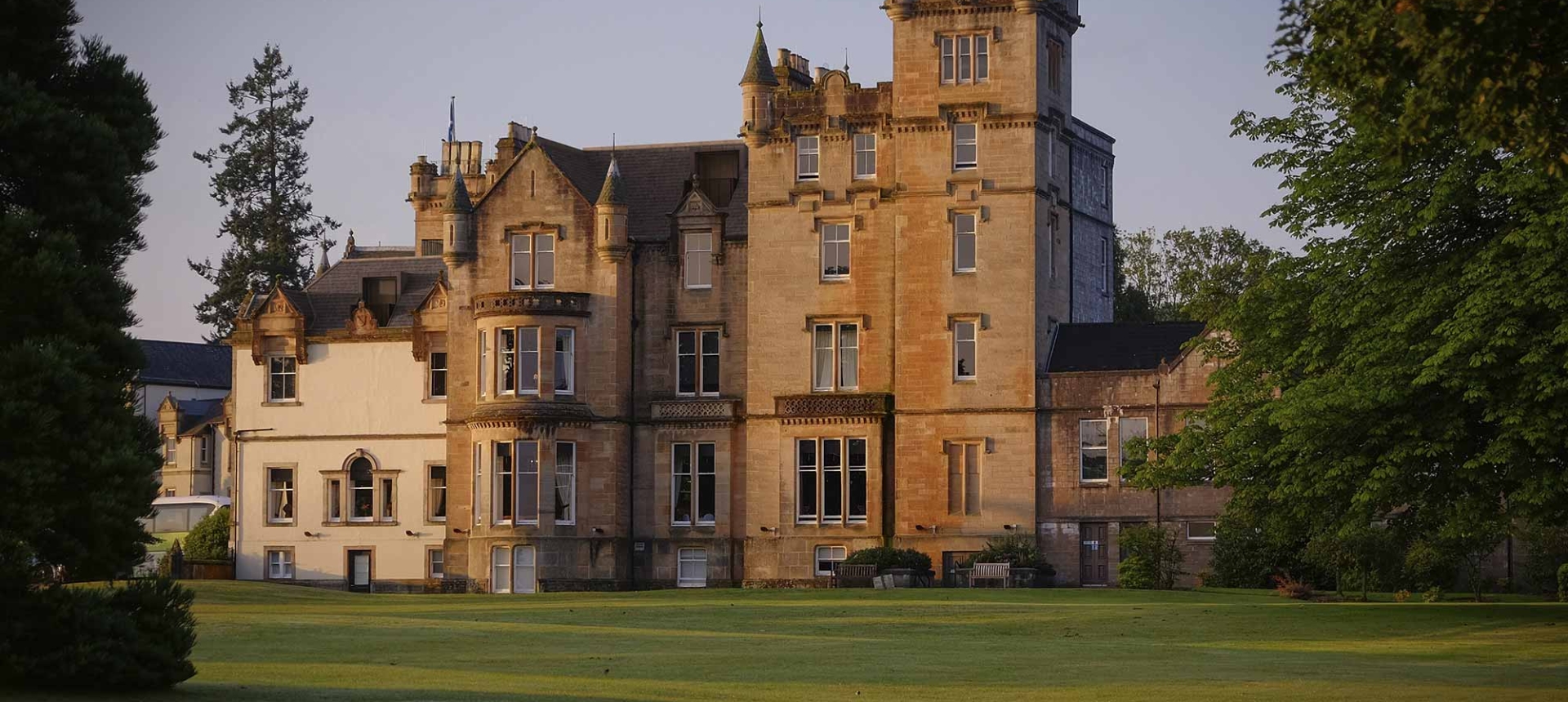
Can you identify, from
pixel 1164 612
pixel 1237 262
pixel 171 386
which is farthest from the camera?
pixel 171 386

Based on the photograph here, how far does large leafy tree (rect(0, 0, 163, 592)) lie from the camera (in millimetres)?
23578

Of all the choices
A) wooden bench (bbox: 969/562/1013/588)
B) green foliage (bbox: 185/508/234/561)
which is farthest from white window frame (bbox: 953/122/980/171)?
green foliage (bbox: 185/508/234/561)

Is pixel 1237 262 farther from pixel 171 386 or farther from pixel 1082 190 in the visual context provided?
pixel 171 386

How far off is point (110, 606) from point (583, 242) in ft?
141

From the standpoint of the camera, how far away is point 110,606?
24.6 metres

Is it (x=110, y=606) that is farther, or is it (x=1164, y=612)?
(x=1164, y=612)

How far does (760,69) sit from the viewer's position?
219ft

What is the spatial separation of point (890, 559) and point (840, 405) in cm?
561

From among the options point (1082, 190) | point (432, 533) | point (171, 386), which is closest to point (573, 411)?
point (432, 533)

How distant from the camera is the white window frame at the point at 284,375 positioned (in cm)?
7538

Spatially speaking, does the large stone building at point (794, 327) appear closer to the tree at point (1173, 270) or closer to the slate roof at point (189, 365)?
the tree at point (1173, 270)

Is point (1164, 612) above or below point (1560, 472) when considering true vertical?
below

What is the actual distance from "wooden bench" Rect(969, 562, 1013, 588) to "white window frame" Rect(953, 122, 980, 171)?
11924 millimetres

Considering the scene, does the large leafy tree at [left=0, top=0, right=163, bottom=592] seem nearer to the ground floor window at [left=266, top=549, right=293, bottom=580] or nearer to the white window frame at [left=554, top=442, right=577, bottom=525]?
the white window frame at [left=554, top=442, right=577, bottom=525]
